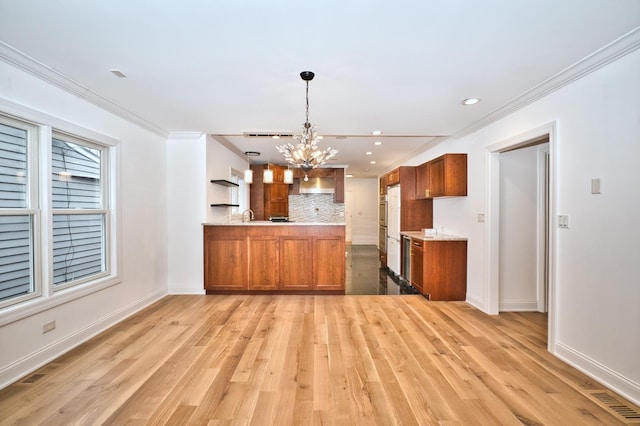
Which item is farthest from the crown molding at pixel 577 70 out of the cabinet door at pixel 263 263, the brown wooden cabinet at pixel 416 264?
the cabinet door at pixel 263 263

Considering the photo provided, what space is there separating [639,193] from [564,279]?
3.09 ft

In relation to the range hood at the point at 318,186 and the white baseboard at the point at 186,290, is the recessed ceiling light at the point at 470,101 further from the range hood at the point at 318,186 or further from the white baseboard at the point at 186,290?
the range hood at the point at 318,186

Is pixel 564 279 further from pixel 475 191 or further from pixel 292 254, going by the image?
pixel 292 254

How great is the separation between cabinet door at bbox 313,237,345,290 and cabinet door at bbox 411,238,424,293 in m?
1.19

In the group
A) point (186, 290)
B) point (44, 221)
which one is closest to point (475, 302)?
point (186, 290)

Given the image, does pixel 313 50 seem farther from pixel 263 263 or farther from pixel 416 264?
pixel 416 264

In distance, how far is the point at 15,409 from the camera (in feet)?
6.15

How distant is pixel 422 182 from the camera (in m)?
5.13

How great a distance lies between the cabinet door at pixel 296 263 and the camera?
4441mm

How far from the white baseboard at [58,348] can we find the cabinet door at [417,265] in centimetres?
402

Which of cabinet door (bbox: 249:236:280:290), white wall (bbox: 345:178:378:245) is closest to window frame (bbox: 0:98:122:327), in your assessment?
cabinet door (bbox: 249:236:280:290)

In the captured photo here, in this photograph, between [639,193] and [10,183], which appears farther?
[10,183]

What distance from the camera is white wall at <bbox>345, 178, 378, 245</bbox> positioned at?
1057 cm

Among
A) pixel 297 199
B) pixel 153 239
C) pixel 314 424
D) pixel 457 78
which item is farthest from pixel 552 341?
pixel 297 199
